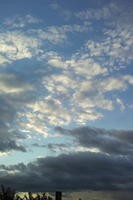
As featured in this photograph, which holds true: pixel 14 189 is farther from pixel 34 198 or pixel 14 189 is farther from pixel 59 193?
pixel 59 193

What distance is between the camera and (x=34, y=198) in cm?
2778

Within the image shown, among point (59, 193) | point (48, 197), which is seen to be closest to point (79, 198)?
point (48, 197)

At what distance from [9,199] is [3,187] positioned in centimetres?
124

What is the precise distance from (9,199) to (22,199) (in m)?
1.19

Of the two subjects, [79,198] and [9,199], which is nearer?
[9,199]

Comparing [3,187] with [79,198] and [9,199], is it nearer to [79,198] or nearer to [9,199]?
[9,199]

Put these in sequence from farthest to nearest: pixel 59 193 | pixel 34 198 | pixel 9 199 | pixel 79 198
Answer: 1. pixel 79 198
2. pixel 34 198
3. pixel 9 199
4. pixel 59 193

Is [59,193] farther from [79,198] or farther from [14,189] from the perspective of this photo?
[79,198]

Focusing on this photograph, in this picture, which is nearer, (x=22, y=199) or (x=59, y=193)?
(x=59, y=193)

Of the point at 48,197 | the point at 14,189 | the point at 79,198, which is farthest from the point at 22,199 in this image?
the point at 79,198

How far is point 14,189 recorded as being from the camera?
2658 centimetres

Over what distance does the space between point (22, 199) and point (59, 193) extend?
740 cm

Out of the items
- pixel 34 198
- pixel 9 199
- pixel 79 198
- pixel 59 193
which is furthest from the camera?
pixel 79 198

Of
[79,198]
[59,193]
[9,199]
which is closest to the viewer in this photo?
[59,193]
